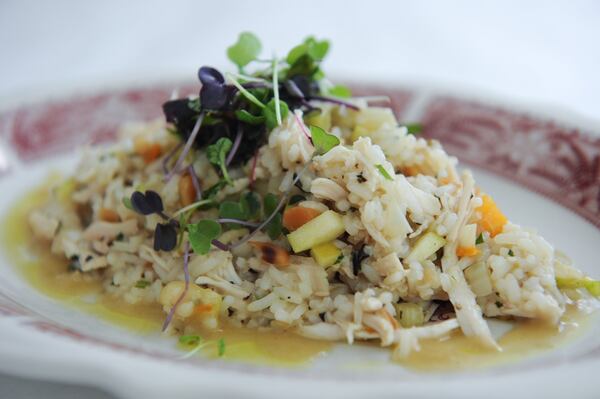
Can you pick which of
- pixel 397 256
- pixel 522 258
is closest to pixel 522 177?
pixel 522 258

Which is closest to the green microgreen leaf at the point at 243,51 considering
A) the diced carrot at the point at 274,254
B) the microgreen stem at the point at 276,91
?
the microgreen stem at the point at 276,91

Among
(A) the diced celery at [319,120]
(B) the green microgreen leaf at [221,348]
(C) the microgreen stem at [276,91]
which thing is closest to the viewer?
Result: (B) the green microgreen leaf at [221,348]

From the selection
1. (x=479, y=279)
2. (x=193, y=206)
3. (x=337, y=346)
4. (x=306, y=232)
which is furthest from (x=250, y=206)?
(x=479, y=279)

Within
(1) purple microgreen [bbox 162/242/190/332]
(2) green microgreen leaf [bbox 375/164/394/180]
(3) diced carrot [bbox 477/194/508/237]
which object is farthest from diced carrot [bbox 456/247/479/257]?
(1) purple microgreen [bbox 162/242/190/332]

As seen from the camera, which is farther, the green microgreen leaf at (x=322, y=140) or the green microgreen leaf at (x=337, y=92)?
the green microgreen leaf at (x=337, y=92)

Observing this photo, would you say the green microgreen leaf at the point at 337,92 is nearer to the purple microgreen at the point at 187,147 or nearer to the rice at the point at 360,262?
the rice at the point at 360,262

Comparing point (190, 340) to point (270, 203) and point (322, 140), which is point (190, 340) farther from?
point (322, 140)
